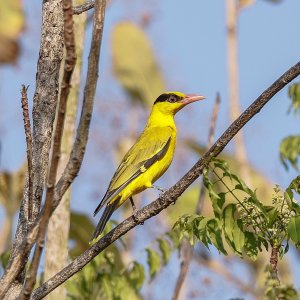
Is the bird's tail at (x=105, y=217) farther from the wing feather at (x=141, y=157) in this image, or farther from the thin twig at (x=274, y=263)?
the thin twig at (x=274, y=263)

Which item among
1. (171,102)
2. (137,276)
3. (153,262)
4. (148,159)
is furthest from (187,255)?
(171,102)

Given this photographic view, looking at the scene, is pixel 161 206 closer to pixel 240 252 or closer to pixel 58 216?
pixel 240 252

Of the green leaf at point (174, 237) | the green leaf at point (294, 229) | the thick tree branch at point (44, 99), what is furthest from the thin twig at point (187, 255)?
the thick tree branch at point (44, 99)

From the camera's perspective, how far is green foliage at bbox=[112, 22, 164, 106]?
34.5ft

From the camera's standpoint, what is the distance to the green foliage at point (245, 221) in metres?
3.62

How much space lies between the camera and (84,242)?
24.5 ft

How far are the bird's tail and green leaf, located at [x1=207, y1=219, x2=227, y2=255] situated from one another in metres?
1.21

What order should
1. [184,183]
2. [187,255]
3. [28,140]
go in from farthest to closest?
[187,255]
[184,183]
[28,140]

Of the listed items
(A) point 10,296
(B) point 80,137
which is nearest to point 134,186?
(A) point 10,296

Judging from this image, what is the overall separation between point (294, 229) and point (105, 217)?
1928 millimetres

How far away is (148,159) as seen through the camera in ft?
20.5

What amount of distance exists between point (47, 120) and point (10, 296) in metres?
0.76

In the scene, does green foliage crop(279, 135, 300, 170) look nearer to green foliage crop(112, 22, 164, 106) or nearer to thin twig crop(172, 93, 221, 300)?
thin twig crop(172, 93, 221, 300)

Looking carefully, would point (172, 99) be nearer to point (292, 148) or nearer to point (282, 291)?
point (292, 148)
